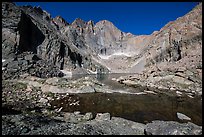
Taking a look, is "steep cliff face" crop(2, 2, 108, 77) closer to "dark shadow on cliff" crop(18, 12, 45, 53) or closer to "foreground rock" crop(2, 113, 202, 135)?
"dark shadow on cliff" crop(18, 12, 45, 53)

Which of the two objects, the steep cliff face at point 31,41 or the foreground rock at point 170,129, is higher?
the steep cliff face at point 31,41

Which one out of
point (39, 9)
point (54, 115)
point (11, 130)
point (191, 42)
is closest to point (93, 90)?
point (54, 115)

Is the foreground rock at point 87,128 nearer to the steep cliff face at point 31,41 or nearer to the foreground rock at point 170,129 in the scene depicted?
the foreground rock at point 170,129

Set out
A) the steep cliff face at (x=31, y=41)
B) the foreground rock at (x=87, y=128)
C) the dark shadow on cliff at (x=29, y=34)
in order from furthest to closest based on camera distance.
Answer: the dark shadow on cliff at (x=29, y=34) < the steep cliff face at (x=31, y=41) < the foreground rock at (x=87, y=128)

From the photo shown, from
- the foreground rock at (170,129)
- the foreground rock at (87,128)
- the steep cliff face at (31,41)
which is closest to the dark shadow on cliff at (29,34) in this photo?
the steep cliff face at (31,41)

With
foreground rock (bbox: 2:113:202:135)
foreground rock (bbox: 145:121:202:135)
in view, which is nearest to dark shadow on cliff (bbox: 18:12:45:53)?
foreground rock (bbox: 2:113:202:135)

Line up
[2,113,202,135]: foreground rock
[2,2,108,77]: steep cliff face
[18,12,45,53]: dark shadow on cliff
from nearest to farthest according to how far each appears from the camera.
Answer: [2,113,202,135]: foreground rock < [2,2,108,77]: steep cliff face < [18,12,45,53]: dark shadow on cliff

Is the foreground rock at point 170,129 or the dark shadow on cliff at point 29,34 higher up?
the dark shadow on cliff at point 29,34

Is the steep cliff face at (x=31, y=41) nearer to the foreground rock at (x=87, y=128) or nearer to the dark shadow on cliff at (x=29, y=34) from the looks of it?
the dark shadow on cliff at (x=29, y=34)

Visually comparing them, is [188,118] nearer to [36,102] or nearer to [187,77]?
[36,102]

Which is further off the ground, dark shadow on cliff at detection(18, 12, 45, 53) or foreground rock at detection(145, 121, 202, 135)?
dark shadow on cliff at detection(18, 12, 45, 53)

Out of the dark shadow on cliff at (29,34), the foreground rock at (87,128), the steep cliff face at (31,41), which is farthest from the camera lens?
the dark shadow on cliff at (29,34)

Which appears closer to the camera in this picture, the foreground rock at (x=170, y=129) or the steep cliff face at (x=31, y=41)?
the foreground rock at (x=170, y=129)

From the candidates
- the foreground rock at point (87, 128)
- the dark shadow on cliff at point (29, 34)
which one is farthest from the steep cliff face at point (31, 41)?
the foreground rock at point (87, 128)
